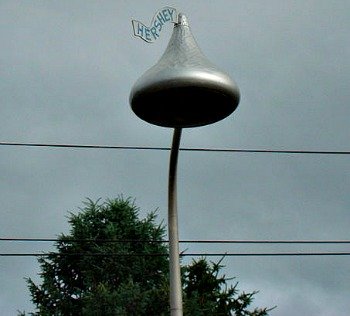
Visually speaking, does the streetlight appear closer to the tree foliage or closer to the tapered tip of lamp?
the tapered tip of lamp

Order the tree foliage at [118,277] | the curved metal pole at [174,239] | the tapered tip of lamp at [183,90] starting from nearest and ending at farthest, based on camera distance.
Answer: the tapered tip of lamp at [183,90], the curved metal pole at [174,239], the tree foliage at [118,277]

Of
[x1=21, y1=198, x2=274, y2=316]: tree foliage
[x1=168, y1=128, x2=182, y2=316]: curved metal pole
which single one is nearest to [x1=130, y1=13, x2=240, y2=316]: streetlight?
[x1=168, y1=128, x2=182, y2=316]: curved metal pole

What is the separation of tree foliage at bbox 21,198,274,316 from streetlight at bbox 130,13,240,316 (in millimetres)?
26591

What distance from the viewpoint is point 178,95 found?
24.0ft

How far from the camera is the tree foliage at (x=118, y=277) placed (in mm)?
34375

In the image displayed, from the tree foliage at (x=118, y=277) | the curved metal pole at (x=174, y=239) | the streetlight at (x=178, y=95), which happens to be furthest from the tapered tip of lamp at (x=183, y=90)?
the tree foliage at (x=118, y=277)

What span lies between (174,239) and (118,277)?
95.6ft

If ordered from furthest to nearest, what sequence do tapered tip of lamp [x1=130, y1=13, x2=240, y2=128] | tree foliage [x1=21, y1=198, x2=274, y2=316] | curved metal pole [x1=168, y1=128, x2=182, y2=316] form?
1. tree foliage [x1=21, y1=198, x2=274, y2=316]
2. curved metal pole [x1=168, y1=128, x2=182, y2=316]
3. tapered tip of lamp [x1=130, y1=13, x2=240, y2=128]

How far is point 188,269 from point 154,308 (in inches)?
161

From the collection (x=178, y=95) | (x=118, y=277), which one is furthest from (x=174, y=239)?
(x=118, y=277)

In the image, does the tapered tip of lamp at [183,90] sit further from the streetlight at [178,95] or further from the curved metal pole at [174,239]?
the curved metal pole at [174,239]

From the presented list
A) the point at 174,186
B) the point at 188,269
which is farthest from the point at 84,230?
the point at 174,186

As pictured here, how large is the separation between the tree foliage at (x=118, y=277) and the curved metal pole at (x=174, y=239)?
26345mm

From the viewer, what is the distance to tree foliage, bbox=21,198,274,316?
34375 mm
